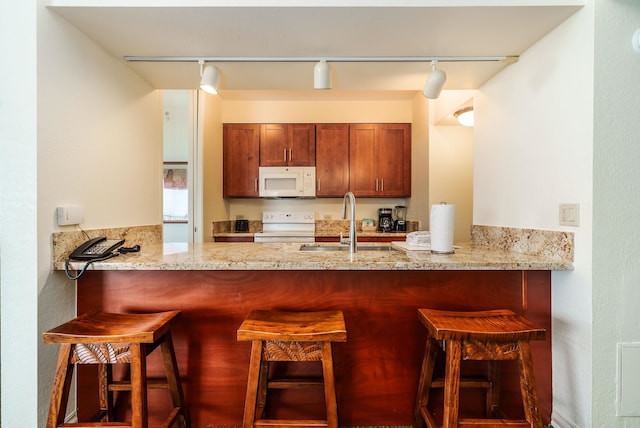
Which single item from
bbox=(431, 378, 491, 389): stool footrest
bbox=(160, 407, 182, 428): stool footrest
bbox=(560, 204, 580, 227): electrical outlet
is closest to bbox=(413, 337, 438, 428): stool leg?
bbox=(431, 378, 491, 389): stool footrest

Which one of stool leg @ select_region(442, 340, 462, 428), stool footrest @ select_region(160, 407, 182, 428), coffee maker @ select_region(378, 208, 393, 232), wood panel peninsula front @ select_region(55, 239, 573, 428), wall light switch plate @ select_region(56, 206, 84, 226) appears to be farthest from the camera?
coffee maker @ select_region(378, 208, 393, 232)

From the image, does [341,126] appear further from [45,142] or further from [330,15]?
[45,142]

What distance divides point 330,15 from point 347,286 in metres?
1.19

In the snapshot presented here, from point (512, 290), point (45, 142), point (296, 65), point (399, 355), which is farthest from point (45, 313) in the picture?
point (512, 290)

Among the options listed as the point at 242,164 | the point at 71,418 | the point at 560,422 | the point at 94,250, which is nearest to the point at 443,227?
the point at 560,422

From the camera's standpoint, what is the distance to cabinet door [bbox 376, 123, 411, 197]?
3.92m

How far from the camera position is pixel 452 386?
1.17 metres

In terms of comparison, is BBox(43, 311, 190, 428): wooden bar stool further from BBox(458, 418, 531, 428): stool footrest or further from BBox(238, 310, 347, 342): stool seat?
BBox(458, 418, 531, 428): stool footrest

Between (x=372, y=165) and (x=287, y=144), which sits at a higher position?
(x=287, y=144)

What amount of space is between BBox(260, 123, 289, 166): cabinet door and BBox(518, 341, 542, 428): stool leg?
122 inches

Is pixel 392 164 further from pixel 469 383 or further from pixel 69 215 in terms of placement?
pixel 69 215

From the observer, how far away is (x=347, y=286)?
1.55 metres

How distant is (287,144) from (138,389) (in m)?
3.08

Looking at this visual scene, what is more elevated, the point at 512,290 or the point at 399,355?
the point at 512,290
